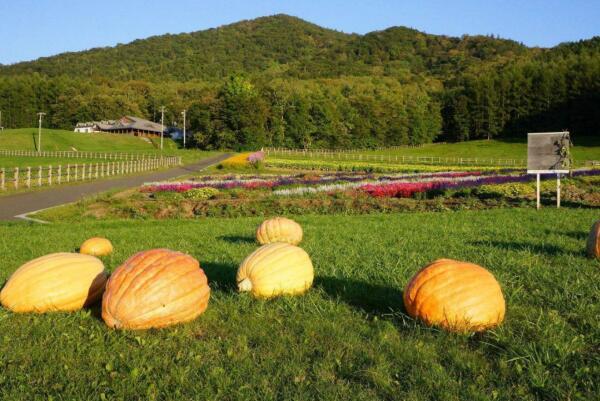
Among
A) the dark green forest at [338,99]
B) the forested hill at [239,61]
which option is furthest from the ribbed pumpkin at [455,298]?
the forested hill at [239,61]

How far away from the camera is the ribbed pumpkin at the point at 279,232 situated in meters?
8.39

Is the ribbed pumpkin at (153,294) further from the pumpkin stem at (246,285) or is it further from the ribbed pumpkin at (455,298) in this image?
the ribbed pumpkin at (455,298)

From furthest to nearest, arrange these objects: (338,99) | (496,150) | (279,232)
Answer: (338,99) < (496,150) < (279,232)

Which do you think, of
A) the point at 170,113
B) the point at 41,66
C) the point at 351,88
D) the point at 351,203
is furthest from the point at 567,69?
the point at 41,66

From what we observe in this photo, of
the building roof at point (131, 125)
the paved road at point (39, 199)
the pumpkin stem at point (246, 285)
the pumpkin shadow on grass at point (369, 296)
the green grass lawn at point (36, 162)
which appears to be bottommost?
the paved road at point (39, 199)

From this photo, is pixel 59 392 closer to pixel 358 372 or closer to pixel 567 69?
pixel 358 372

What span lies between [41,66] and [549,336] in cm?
19608

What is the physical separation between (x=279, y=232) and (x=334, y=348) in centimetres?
463

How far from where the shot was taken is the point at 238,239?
949 centimetres

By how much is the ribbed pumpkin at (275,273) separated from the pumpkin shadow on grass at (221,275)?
343 millimetres

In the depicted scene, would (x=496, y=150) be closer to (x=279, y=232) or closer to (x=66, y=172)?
(x=66, y=172)

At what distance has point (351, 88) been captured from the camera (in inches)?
5167

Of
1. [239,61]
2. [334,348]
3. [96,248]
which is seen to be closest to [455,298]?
[334,348]

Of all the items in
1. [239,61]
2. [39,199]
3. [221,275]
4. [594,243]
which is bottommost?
[39,199]
